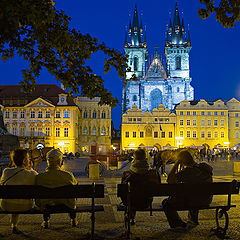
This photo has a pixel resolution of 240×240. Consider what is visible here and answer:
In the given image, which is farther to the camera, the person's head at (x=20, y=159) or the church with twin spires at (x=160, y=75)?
the church with twin spires at (x=160, y=75)

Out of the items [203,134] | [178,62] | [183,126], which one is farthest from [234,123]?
[178,62]

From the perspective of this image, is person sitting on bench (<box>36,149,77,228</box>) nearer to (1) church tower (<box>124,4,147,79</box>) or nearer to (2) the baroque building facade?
(2) the baroque building facade

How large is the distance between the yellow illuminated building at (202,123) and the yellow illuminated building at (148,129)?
1.94 meters

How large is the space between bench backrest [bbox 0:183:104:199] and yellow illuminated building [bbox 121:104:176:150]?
55.2 metres

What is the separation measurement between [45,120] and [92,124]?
984cm

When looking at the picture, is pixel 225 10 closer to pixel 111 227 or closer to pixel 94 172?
pixel 111 227

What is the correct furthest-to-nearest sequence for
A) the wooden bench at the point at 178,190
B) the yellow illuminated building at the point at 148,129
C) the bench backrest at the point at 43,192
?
1. the yellow illuminated building at the point at 148,129
2. the wooden bench at the point at 178,190
3. the bench backrest at the point at 43,192

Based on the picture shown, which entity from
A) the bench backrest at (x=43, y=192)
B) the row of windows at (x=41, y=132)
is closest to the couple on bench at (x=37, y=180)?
the bench backrest at (x=43, y=192)

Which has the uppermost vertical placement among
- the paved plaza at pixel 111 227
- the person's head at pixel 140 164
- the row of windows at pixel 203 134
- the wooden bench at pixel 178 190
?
the row of windows at pixel 203 134

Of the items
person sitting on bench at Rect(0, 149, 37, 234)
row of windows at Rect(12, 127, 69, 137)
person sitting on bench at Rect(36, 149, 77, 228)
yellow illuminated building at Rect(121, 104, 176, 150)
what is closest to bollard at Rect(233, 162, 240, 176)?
person sitting on bench at Rect(36, 149, 77, 228)

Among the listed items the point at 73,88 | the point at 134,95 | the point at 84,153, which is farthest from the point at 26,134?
the point at 73,88

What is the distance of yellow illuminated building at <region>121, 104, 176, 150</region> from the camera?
60.2m

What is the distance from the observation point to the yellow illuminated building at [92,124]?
57.6m

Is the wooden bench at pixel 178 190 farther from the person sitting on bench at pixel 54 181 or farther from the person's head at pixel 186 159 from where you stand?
the person sitting on bench at pixel 54 181
